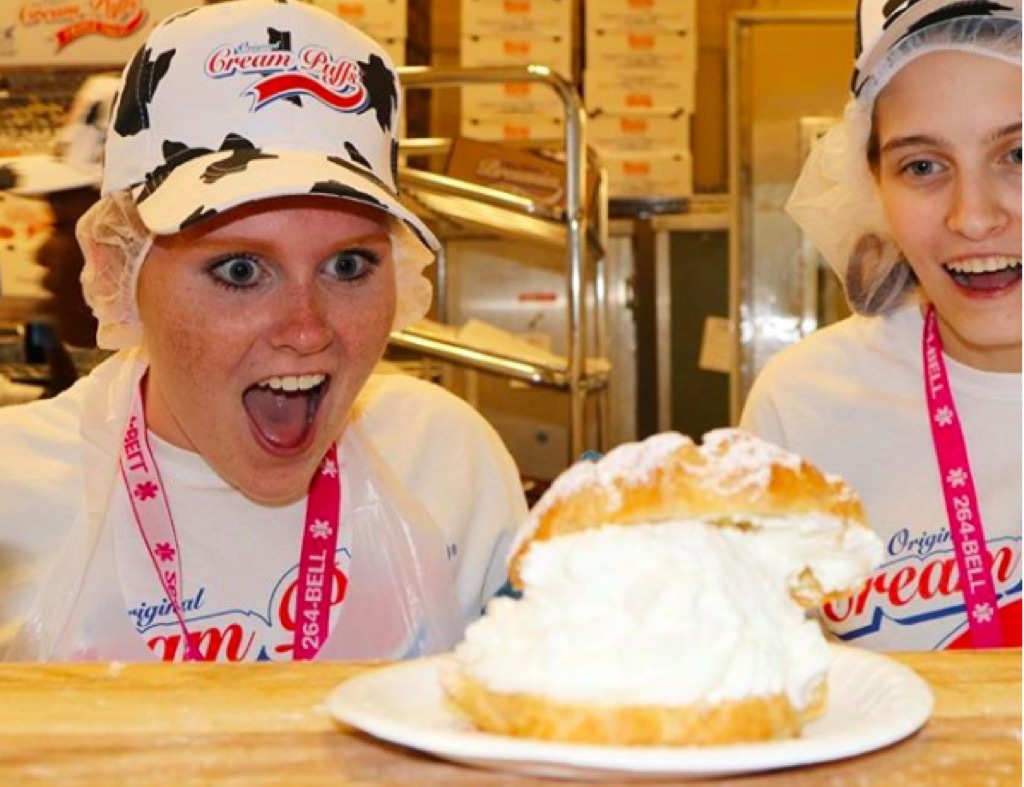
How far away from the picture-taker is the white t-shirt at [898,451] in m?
1.62

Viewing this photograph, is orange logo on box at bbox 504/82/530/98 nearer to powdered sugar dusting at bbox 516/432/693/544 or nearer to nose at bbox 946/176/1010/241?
nose at bbox 946/176/1010/241

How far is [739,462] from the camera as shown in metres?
0.82

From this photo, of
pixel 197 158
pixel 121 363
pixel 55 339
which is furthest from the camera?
pixel 55 339

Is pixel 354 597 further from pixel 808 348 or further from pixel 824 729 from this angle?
pixel 824 729

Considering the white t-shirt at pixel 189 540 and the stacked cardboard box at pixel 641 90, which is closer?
the white t-shirt at pixel 189 540

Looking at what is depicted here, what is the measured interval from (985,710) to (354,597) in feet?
2.78

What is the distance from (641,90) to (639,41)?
163mm

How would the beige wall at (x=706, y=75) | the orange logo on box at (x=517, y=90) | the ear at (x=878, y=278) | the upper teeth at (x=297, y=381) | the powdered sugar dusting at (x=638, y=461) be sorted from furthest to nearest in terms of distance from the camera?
the beige wall at (x=706, y=75), the orange logo on box at (x=517, y=90), the ear at (x=878, y=278), the upper teeth at (x=297, y=381), the powdered sugar dusting at (x=638, y=461)

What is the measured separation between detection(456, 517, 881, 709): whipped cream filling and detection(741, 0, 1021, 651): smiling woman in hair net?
74cm

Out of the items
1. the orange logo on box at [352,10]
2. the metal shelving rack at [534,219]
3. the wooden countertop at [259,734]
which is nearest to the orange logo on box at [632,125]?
the orange logo on box at [352,10]

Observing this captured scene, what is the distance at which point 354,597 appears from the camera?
5.37 feet

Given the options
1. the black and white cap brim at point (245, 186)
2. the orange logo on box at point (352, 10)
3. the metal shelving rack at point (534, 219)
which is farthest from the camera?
the orange logo on box at point (352, 10)

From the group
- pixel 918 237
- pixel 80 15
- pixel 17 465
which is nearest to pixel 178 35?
pixel 17 465

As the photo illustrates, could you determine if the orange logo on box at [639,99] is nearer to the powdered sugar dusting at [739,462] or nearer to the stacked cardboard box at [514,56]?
the stacked cardboard box at [514,56]
